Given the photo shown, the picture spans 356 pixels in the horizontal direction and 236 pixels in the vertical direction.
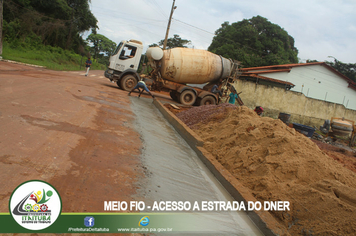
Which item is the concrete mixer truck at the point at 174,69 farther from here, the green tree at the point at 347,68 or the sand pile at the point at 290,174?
the green tree at the point at 347,68


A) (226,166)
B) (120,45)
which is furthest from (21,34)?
(226,166)

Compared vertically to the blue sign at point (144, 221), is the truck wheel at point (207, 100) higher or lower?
higher

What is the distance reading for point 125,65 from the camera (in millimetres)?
16422

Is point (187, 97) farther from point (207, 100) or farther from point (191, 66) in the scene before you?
point (191, 66)

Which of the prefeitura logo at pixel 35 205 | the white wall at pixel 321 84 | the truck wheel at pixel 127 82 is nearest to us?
the prefeitura logo at pixel 35 205

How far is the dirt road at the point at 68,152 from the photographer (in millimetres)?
3053

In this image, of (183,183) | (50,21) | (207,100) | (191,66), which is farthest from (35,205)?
(50,21)

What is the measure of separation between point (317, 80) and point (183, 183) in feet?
98.2

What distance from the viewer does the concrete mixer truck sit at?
15.7 meters

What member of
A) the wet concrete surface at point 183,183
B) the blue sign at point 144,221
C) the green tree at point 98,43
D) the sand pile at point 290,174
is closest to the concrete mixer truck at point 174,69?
the sand pile at point 290,174

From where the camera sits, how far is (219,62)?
54.2 feet

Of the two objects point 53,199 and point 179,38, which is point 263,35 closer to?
point 179,38

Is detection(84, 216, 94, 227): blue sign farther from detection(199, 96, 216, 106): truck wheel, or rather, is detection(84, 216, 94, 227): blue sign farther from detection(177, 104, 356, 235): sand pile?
detection(199, 96, 216, 106): truck wheel

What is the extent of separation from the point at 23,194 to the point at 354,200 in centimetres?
415
